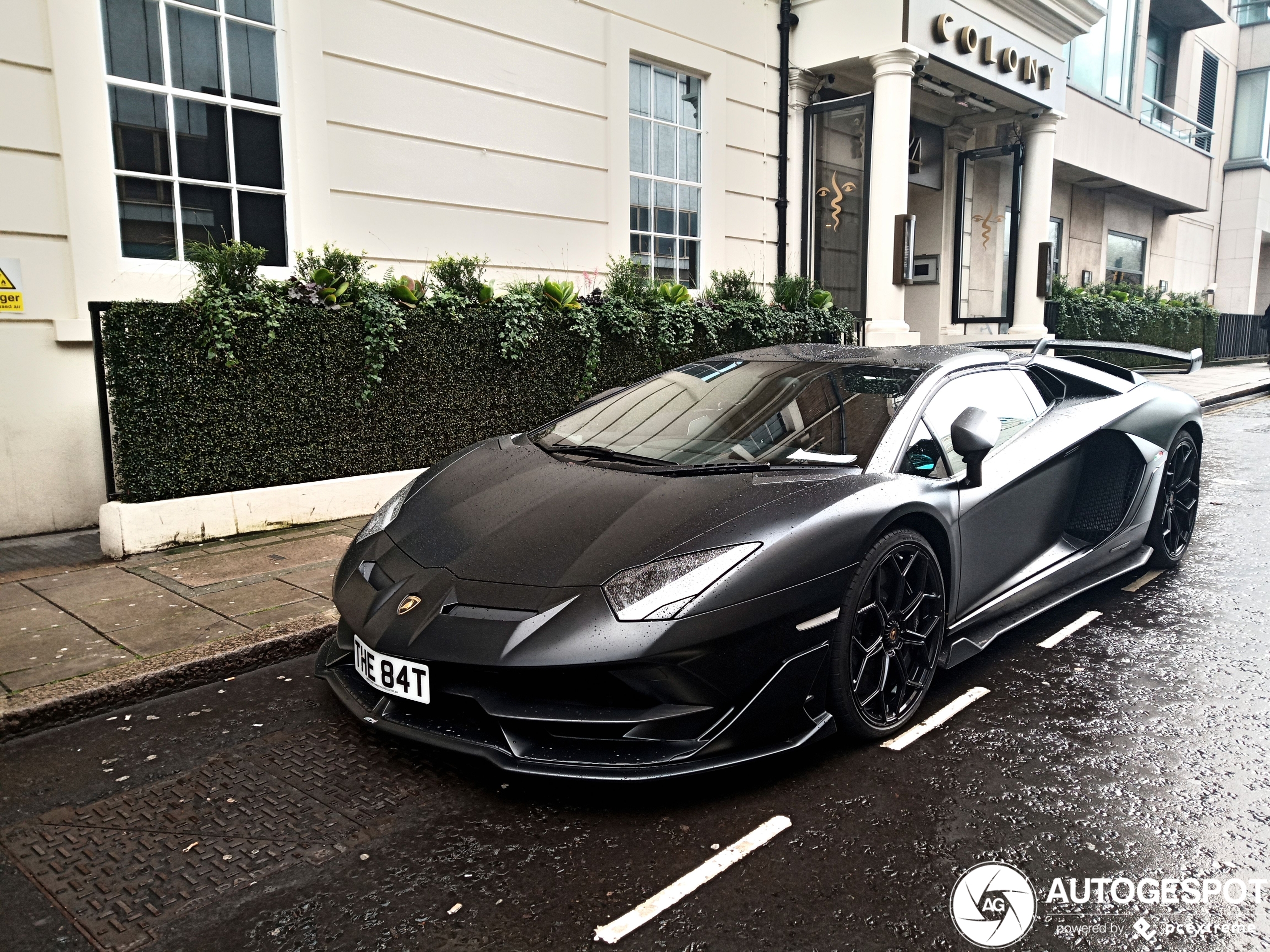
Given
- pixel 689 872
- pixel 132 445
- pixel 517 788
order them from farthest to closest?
pixel 132 445 → pixel 517 788 → pixel 689 872

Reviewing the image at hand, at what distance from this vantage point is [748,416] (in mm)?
3707

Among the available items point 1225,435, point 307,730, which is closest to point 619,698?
point 307,730

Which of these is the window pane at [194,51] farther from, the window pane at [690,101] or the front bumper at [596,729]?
the front bumper at [596,729]

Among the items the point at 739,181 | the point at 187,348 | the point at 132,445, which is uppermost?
the point at 739,181

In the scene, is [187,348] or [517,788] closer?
[517,788]

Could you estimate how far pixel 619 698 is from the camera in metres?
2.63

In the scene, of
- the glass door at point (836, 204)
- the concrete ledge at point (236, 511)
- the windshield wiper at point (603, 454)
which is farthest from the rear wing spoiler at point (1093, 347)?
the glass door at point (836, 204)

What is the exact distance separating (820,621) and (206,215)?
219 inches

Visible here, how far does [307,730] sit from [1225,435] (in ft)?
37.1

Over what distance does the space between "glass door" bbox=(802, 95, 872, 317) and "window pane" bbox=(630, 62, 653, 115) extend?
98.1 inches

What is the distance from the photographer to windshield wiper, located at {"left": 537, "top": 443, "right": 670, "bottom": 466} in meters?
3.48

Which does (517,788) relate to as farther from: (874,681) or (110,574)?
(110,574)

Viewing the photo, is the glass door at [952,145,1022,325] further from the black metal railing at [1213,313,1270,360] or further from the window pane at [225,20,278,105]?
the black metal railing at [1213,313,1270,360]
